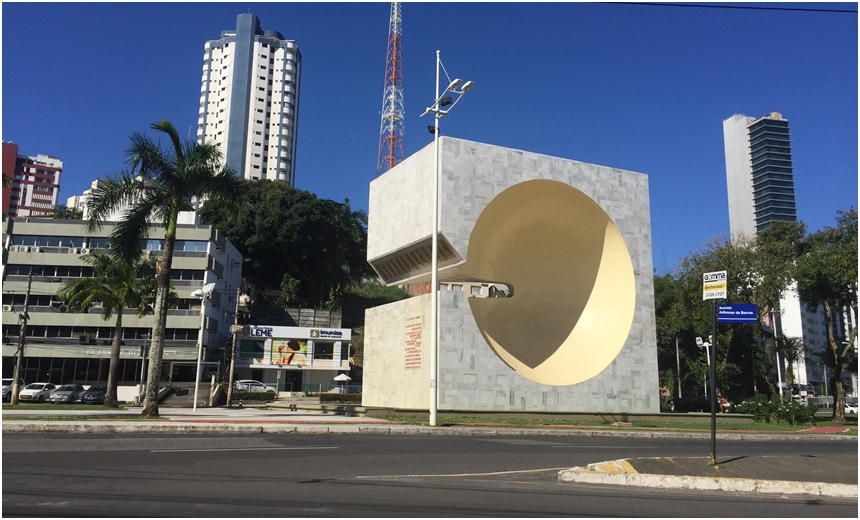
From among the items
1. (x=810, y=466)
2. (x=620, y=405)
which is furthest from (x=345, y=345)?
(x=810, y=466)

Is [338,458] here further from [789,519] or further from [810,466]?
[810,466]

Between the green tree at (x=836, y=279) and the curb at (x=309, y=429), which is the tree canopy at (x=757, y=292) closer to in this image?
the green tree at (x=836, y=279)

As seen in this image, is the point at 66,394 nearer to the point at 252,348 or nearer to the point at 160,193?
the point at 252,348

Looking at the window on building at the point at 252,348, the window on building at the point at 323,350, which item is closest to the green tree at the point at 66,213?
the window on building at the point at 252,348

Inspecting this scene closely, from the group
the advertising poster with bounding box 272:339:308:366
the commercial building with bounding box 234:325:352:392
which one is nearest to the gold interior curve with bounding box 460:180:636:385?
the commercial building with bounding box 234:325:352:392

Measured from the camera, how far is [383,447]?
13320 mm

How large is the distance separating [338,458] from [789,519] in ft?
22.6

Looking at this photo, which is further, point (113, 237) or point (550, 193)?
point (550, 193)

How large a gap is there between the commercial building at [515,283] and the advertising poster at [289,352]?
23.1 metres

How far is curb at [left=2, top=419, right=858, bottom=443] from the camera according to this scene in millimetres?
15414

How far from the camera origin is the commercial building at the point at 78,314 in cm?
5006

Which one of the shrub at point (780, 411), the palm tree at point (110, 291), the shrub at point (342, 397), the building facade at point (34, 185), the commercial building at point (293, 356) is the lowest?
the shrub at point (342, 397)

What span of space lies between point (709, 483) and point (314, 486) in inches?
218

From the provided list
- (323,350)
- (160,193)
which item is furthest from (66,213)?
(160,193)
